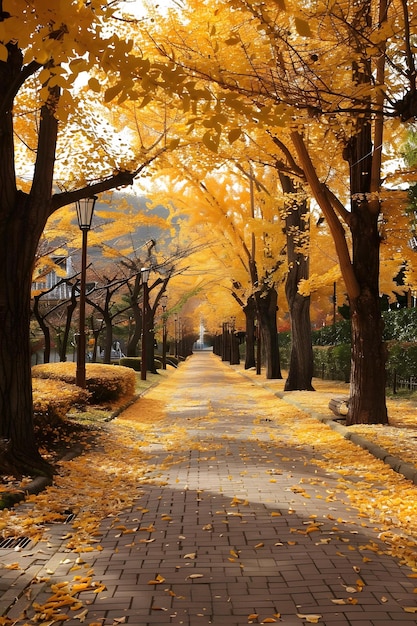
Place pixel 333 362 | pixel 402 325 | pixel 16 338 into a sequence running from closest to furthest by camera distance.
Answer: pixel 16 338 → pixel 402 325 → pixel 333 362

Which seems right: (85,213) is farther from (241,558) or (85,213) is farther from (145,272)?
(241,558)

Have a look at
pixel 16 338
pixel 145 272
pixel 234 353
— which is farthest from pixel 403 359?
pixel 234 353

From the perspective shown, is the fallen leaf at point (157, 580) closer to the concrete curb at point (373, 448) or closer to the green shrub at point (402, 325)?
the concrete curb at point (373, 448)

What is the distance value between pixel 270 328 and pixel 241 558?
23.4 m

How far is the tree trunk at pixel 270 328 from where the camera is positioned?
2781 cm

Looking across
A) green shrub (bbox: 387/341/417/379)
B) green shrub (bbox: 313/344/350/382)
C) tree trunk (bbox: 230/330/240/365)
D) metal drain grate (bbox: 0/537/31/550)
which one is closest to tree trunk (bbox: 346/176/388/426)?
green shrub (bbox: 387/341/417/379)

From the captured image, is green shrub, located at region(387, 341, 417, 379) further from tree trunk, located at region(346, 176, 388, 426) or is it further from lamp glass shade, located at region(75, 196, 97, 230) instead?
lamp glass shade, located at region(75, 196, 97, 230)

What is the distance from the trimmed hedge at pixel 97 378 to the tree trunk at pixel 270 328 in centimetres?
1087

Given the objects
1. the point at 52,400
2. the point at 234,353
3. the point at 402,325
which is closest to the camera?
the point at 52,400

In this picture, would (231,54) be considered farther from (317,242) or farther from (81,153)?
(317,242)

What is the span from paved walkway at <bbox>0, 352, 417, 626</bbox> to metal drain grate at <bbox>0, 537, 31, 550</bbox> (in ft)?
0.76

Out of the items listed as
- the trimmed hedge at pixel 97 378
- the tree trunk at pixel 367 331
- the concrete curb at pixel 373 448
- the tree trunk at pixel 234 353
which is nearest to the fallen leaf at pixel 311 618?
the concrete curb at pixel 373 448

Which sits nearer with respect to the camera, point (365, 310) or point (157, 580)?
point (157, 580)

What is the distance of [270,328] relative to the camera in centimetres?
2795
